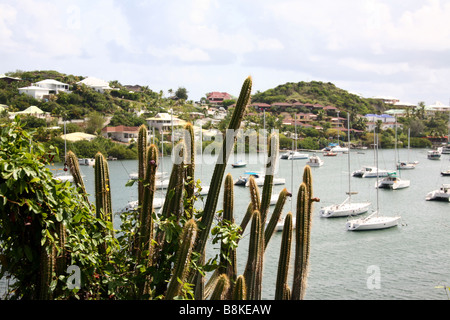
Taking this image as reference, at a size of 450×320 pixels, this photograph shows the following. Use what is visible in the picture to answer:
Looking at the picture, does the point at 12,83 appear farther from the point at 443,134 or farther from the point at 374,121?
the point at 443,134

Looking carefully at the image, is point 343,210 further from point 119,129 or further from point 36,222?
point 119,129

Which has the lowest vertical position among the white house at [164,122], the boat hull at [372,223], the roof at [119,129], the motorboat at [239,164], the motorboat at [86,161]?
the boat hull at [372,223]

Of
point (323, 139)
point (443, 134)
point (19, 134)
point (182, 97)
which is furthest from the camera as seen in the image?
point (182, 97)

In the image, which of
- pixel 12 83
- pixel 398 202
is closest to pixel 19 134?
pixel 398 202

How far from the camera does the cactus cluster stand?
4.87 meters

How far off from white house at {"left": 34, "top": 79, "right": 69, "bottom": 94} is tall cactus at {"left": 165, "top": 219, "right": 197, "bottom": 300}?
263 feet

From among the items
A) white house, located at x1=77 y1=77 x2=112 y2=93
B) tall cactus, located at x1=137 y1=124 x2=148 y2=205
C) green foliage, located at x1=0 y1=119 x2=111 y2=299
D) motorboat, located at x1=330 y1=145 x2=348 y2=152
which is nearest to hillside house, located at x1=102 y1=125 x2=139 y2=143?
white house, located at x1=77 y1=77 x2=112 y2=93

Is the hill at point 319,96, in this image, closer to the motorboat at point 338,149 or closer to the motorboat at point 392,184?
A: the motorboat at point 338,149

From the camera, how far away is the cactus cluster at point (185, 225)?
16.0 ft

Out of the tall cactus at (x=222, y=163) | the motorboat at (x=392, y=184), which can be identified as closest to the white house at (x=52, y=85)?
the motorboat at (x=392, y=184)

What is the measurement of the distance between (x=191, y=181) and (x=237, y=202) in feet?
97.8

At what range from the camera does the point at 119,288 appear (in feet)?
16.9

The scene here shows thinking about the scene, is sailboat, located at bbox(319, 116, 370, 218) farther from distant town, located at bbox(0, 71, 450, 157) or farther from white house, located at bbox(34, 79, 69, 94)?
white house, located at bbox(34, 79, 69, 94)

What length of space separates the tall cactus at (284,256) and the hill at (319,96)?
9681 cm
